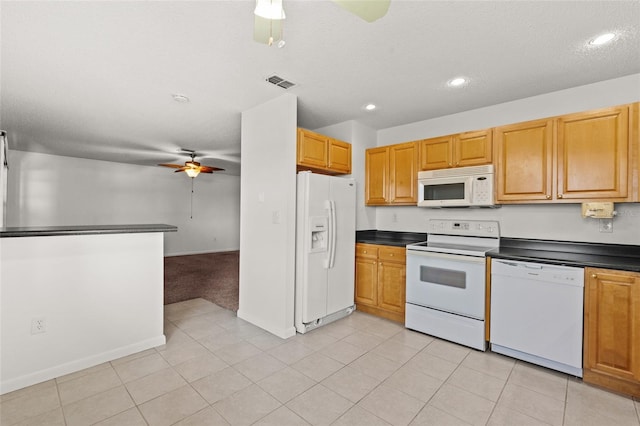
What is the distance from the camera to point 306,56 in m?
2.25

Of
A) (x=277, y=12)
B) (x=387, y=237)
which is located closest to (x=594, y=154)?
(x=387, y=237)

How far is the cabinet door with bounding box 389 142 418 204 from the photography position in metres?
3.58

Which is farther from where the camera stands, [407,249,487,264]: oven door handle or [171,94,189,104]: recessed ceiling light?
[171,94,189,104]: recessed ceiling light

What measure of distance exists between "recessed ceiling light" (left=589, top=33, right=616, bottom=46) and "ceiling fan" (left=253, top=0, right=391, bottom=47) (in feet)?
6.24

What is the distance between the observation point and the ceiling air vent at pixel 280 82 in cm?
263

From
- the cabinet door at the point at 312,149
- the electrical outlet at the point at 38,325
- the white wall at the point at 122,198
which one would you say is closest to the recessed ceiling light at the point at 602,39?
the cabinet door at the point at 312,149

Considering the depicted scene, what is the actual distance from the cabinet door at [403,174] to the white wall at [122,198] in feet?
21.5

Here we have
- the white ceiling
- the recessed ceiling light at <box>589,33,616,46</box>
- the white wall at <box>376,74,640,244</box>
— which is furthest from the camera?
the white wall at <box>376,74,640,244</box>

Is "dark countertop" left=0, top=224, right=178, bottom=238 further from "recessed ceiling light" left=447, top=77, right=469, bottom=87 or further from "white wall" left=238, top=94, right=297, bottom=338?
"recessed ceiling light" left=447, top=77, right=469, bottom=87

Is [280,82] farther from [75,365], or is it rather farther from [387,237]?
[75,365]

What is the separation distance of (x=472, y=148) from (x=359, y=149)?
4.70ft

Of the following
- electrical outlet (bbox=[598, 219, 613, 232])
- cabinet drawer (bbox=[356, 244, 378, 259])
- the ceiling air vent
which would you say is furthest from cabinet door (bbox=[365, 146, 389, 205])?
electrical outlet (bbox=[598, 219, 613, 232])

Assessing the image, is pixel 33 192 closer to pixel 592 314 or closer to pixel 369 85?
pixel 369 85

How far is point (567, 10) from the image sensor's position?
1729 mm
